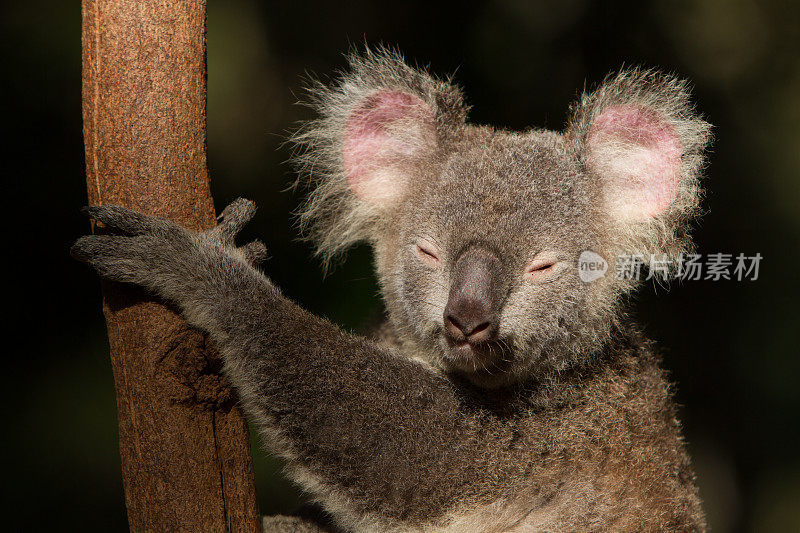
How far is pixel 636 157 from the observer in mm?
2381

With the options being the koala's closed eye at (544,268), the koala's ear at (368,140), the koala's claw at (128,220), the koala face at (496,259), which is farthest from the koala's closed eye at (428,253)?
the koala's claw at (128,220)

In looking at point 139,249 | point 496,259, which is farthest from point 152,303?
point 496,259

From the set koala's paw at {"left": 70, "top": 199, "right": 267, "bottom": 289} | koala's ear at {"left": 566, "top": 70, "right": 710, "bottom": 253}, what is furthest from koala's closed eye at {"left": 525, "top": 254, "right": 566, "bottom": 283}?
koala's paw at {"left": 70, "top": 199, "right": 267, "bottom": 289}

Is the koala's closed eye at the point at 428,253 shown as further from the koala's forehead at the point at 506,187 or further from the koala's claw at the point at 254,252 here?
the koala's claw at the point at 254,252

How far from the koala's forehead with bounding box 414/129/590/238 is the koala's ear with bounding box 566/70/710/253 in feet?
0.37

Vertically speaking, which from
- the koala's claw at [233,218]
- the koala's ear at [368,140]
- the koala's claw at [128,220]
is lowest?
the koala's claw at [128,220]

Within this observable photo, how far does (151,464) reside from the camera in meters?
1.81

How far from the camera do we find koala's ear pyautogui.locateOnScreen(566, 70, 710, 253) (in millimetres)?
2312

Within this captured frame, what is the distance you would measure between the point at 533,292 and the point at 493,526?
0.73m

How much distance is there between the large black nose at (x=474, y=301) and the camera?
1915 millimetres

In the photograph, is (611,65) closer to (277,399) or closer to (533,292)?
(533,292)

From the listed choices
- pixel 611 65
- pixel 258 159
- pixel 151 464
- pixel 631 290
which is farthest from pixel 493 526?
pixel 611 65

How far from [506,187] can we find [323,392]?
0.84 metres

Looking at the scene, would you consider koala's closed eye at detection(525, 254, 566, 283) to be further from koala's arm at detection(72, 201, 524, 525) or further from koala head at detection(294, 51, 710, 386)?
koala's arm at detection(72, 201, 524, 525)
